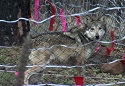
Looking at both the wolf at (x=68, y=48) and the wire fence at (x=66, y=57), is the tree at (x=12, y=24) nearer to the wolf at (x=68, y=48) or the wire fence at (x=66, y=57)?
the wire fence at (x=66, y=57)

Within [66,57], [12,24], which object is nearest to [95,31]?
[66,57]

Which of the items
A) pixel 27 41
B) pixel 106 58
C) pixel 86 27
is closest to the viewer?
pixel 27 41

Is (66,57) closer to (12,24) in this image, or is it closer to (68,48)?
(68,48)

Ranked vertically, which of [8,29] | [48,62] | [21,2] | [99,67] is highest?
[21,2]

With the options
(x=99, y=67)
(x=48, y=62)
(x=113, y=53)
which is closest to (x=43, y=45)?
(x=48, y=62)

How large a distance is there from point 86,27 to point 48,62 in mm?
1152

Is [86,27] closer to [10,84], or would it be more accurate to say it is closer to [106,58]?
[106,58]

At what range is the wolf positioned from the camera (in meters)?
4.49

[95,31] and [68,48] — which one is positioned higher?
[95,31]

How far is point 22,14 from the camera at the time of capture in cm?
564

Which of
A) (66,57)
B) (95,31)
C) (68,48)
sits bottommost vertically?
(66,57)

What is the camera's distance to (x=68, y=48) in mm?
4887

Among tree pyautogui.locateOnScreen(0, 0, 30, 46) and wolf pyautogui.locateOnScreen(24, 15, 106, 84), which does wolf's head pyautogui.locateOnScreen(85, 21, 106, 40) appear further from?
tree pyautogui.locateOnScreen(0, 0, 30, 46)

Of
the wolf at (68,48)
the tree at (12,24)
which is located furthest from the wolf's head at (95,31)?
the tree at (12,24)
